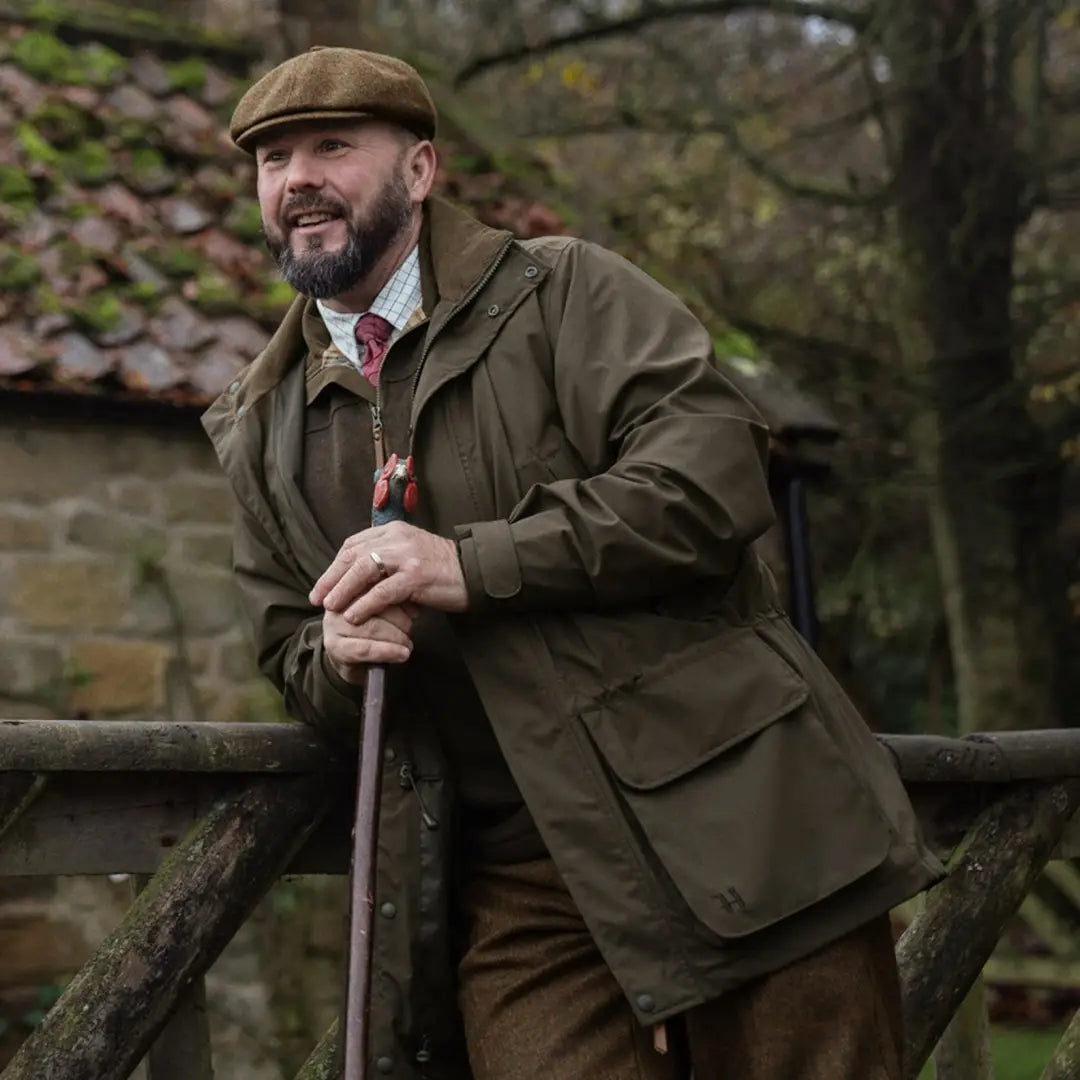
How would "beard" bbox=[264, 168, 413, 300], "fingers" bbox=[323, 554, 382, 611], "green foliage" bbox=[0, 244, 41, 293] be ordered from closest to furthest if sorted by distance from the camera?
"fingers" bbox=[323, 554, 382, 611] → "beard" bbox=[264, 168, 413, 300] → "green foliage" bbox=[0, 244, 41, 293]

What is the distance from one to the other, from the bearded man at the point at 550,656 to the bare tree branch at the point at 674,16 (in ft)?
28.6

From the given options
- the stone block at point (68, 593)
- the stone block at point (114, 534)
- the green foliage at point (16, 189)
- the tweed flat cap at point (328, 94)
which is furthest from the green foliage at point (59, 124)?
the tweed flat cap at point (328, 94)

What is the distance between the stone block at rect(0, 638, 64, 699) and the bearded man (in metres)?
4.00

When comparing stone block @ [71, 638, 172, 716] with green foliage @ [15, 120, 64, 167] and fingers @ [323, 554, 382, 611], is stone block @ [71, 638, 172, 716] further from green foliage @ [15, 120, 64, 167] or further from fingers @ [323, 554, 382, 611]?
fingers @ [323, 554, 382, 611]

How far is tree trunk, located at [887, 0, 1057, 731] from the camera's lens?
37.0ft

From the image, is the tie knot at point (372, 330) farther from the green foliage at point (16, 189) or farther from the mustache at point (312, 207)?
the green foliage at point (16, 189)

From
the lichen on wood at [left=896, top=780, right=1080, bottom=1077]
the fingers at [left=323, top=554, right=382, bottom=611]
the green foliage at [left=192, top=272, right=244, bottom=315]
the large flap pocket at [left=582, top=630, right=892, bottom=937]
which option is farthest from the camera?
the green foliage at [left=192, top=272, right=244, bottom=315]

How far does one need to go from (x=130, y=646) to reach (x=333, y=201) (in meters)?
4.31

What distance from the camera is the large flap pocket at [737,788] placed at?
2500mm

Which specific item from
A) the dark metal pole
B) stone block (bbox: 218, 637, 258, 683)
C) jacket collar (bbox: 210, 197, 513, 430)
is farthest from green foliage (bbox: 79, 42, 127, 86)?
jacket collar (bbox: 210, 197, 513, 430)

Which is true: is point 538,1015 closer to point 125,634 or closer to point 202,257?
point 125,634

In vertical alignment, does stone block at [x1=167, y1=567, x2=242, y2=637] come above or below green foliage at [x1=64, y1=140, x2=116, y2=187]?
below

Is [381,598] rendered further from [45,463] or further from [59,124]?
[59,124]

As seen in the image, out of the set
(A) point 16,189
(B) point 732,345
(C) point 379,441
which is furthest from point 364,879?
(B) point 732,345
